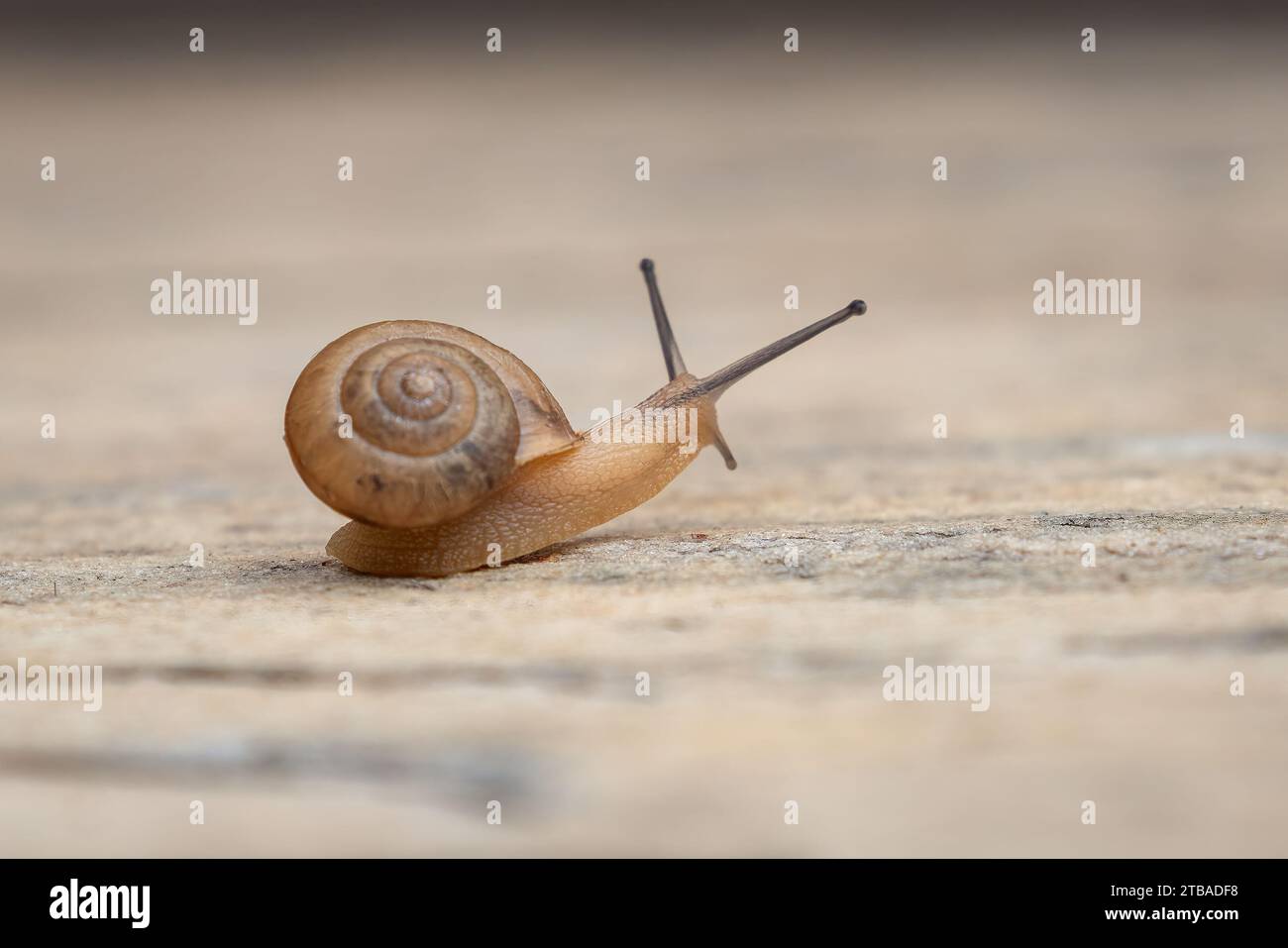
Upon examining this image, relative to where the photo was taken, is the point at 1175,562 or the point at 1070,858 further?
the point at 1175,562

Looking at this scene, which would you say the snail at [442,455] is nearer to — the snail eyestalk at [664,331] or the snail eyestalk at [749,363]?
the snail eyestalk at [749,363]

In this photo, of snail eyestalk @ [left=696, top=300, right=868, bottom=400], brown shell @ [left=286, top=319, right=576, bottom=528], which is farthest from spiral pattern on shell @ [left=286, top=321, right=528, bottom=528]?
snail eyestalk @ [left=696, top=300, right=868, bottom=400]

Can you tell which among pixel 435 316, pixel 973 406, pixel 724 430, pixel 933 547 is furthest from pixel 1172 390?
pixel 435 316

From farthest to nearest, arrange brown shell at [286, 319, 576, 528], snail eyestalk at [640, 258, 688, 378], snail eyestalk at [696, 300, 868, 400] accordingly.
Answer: snail eyestalk at [640, 258, 688, 378]
snail eyestalk at [696, 300, 868, 400]
brown shell at [286, 319, 576, 528]

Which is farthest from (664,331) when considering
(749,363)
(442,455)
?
(442,455)

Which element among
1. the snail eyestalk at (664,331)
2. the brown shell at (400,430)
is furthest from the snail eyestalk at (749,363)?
the brown shell at (400,430)

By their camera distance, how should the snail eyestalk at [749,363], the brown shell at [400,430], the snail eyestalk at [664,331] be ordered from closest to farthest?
the brown shell at [400,430], the snail eyestalk at [749,363], the snail eyestalk at [664,331]

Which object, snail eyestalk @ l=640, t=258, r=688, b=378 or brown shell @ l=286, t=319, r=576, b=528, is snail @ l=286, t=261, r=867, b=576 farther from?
snail eyestalk @ l=640, t=258, r=688, b=378

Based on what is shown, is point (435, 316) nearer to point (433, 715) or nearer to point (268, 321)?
point (268, 321)
